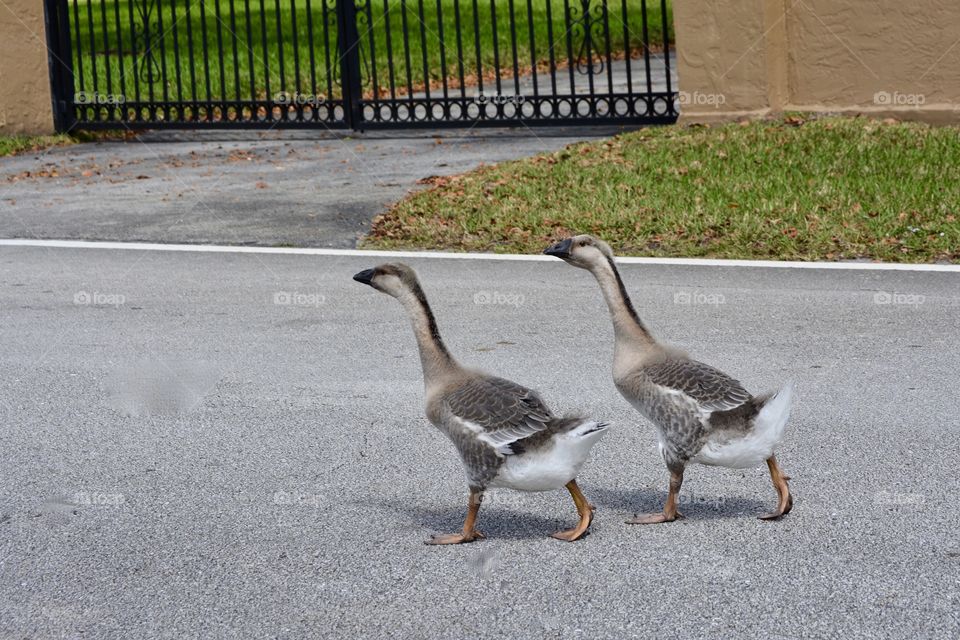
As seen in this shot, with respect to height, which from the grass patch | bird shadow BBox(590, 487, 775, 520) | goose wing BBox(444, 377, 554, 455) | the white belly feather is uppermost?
the grass patch

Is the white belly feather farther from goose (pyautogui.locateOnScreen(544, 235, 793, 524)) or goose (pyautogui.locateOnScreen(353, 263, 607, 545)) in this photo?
goose (pyautogui.locateOnScreen(544, 235, 793, 524))

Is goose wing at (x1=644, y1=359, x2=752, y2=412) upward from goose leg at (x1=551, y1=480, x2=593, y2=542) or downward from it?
upward

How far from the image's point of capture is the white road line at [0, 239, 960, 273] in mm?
10266

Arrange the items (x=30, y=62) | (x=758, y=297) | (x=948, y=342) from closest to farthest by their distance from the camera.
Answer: (x=948, y=342), (x=758, y=297), (x=30, y=62)

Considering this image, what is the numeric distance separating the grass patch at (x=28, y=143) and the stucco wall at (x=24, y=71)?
164 mm

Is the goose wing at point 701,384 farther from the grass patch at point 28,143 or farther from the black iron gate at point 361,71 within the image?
the grass patch at point 28,143

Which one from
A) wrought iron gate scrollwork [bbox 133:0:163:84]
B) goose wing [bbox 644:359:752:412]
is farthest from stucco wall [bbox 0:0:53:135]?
goose wing [bbox 644:359:752:412]

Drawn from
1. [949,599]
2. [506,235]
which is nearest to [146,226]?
[506,235]

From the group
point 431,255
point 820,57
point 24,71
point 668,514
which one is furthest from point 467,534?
point 24,71

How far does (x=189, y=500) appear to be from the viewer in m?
6.11

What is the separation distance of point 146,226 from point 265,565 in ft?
26.2

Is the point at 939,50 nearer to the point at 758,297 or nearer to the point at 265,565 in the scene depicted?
the point at 758,297

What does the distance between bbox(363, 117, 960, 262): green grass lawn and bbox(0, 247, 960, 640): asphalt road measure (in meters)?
0.84

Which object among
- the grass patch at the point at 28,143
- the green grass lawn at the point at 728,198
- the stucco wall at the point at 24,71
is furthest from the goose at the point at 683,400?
the stucco wall at the point at 24,71
